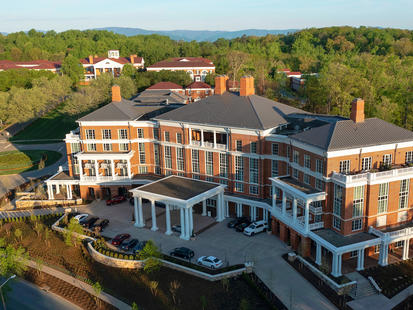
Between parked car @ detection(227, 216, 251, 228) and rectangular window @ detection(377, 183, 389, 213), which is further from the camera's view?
parked car @ detection(227, 216, 251, 228)

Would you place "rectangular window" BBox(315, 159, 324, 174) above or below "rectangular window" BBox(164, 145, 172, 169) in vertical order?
above

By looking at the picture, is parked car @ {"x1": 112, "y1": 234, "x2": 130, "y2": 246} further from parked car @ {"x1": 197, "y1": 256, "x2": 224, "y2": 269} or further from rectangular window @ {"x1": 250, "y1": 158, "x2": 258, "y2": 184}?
rectangular window @ {"x1": 250, "y1": 158, "x2": 258, "y2": 184}

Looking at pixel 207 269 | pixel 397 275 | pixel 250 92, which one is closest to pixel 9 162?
pixel 250 92

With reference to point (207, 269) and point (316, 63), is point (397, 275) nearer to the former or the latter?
point (207, 269)

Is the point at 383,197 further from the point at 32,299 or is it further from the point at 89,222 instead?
the point at 32,299

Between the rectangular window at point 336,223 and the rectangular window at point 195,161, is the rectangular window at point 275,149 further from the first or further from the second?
the rectangular window at point 336,223

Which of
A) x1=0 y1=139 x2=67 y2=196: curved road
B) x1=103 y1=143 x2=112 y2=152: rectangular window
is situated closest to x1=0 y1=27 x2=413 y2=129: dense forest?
x1=0 y1=139 x2=67 y2=196: curved road
